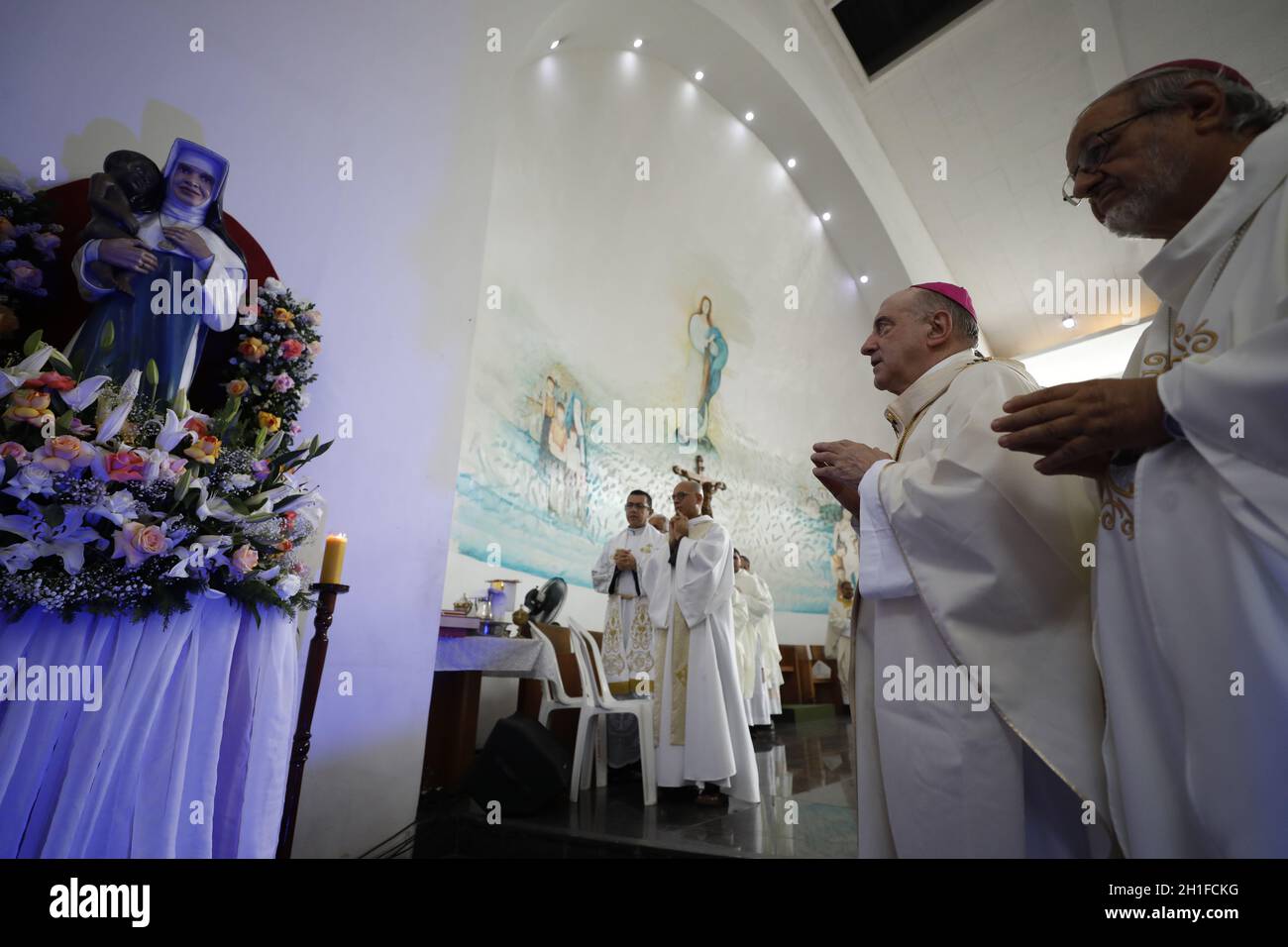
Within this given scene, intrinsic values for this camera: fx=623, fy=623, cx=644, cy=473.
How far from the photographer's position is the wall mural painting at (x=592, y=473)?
224 inches

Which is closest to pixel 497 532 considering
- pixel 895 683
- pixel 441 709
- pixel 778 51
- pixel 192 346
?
pixel 441 709

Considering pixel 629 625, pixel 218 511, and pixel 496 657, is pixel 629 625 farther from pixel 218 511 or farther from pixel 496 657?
pixel 218 511

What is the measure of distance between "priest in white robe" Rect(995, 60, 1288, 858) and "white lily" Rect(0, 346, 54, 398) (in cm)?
197

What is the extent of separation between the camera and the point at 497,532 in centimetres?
572

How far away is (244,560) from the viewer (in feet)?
4.91

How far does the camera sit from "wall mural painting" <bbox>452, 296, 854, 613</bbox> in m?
5.69

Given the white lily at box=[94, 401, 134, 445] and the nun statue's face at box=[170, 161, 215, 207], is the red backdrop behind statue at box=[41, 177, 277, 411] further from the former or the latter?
the white lily at box=[94, 401, 134, 445]

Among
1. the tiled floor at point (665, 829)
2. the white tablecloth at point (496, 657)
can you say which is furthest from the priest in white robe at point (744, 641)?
the white tablecloth at point (496, 657)

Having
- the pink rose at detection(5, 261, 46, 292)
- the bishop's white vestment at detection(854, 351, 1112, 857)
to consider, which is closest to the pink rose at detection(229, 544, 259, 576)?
the pink rose at detection(5, 261, 46, 292)

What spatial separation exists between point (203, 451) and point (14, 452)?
1.07 feet

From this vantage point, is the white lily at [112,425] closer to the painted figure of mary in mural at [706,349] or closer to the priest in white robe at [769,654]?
the priest in white robe at [769,654]

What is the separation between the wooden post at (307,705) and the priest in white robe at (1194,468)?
6.71 feet

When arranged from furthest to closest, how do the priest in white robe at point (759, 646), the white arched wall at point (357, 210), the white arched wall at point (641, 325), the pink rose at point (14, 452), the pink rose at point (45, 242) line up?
the priest in white robe at point (759, 646) < the white arched wall at point (641, 325) < the white arched wall at point (357, 210) < the pink rose at point (45, 242) < the pink rose at point (14, 452)
